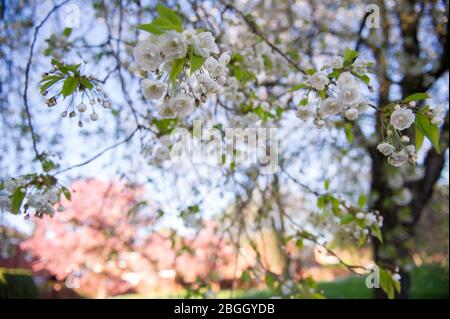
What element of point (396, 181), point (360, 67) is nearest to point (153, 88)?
point (360, 67)

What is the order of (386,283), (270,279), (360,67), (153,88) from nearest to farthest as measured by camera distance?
(153,88) < (360,67) < (386,283) < (270,279)

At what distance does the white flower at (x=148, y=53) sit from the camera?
0.95 m

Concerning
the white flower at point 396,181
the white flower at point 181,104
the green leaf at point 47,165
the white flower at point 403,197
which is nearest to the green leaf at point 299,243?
the white flower at point 181,104

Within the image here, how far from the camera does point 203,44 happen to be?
0.98m

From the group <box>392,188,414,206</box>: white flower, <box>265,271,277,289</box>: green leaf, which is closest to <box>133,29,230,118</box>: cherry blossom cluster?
<box>265,271,277,289</box>: green leaf

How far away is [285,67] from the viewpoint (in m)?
2.28

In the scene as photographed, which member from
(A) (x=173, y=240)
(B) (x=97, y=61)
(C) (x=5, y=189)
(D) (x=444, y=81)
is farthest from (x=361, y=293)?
(C) (x=5, y=189)

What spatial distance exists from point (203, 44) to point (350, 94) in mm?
503

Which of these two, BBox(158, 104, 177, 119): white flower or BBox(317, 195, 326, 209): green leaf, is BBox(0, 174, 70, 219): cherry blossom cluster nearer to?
BBox(158, 104, 177, 119): white flower

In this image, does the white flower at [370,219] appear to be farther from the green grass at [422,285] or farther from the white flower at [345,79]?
the green grass at [422,285]

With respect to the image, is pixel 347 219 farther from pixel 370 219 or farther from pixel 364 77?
pixel 364 77

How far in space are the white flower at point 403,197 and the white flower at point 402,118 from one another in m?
3.64

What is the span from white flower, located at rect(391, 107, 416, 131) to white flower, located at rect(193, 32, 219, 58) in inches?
23.4

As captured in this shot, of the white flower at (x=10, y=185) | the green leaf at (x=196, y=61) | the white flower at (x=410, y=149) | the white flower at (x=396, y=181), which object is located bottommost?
the white flower at (x=410, y=149)
